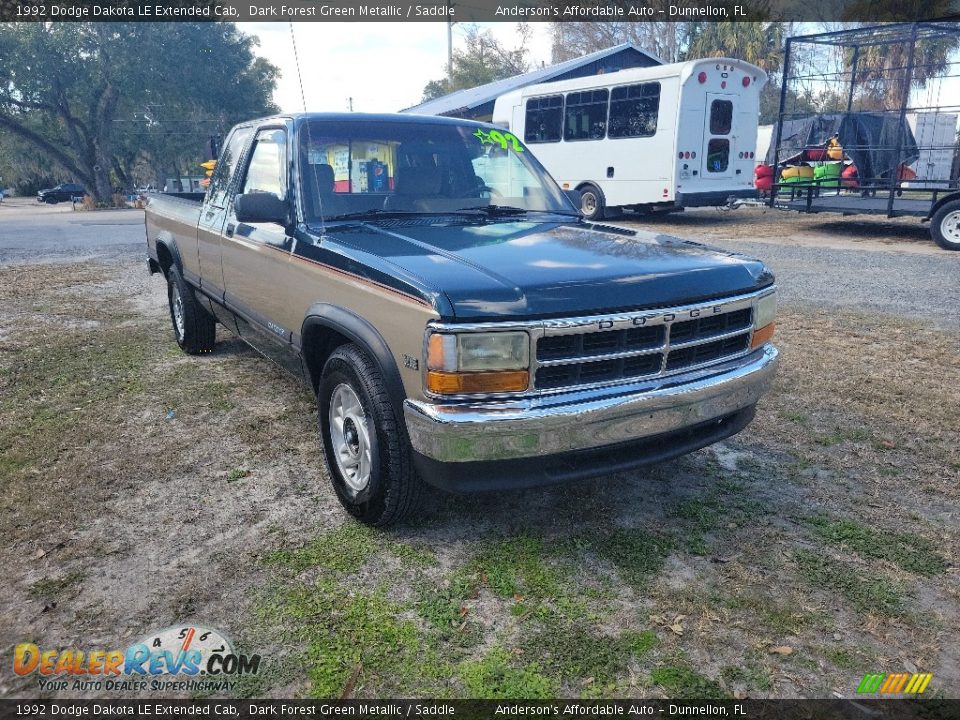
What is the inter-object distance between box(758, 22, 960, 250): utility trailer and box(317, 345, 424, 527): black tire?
36.3ft

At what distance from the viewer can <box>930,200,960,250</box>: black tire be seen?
11359 millimetres

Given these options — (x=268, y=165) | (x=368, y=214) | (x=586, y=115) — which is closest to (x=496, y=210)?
(x=368, y=214)

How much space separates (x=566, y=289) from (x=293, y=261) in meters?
1.60

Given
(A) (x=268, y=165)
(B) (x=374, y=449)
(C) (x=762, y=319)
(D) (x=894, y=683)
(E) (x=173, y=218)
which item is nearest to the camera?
(D) (x=894, y=683)

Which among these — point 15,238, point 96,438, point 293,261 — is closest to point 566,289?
point 293,261

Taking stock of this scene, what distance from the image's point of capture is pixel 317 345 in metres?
3.50

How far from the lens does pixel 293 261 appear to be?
140 inches

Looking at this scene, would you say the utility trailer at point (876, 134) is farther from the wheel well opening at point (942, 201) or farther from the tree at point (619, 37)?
the tree at point (619, 37)

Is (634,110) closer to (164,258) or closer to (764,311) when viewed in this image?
(164,258)

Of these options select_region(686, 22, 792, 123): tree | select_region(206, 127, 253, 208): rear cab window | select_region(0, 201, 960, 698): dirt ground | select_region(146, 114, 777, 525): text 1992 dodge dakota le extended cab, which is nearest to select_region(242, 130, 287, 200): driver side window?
select_region(146, 114, 777, 525): text 1992 dodge dakota le extended cab

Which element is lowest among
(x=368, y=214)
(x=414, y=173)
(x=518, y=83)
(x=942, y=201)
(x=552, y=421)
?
(x=552, y=421)

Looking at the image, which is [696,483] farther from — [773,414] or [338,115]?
[338,115]

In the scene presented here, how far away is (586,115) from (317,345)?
14599mm

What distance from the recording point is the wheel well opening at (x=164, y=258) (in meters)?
6.21
